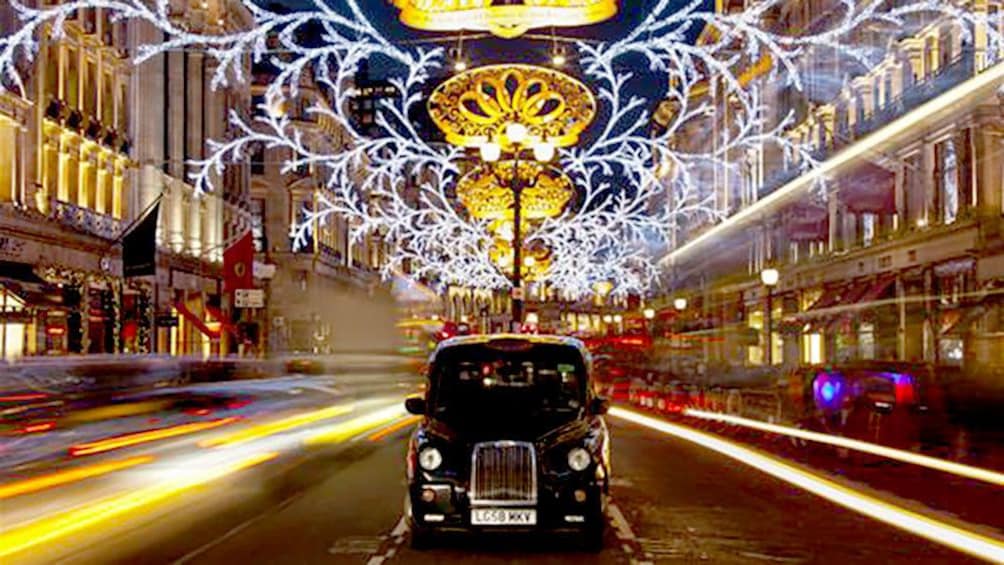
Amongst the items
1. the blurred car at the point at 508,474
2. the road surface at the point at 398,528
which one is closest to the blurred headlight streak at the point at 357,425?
the road surface at the point at 398,528

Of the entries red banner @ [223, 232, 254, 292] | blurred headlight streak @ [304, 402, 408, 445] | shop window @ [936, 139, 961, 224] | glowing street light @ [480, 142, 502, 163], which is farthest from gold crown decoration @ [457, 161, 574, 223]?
red banner @ [223, 232, 254, 292]

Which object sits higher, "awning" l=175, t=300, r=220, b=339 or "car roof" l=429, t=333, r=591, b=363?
"awning" l=175, t=300, r=220, b=339

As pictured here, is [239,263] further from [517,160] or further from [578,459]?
[578,459]

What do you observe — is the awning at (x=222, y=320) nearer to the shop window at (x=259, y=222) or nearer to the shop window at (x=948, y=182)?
the shop window at (x=259, y=222)

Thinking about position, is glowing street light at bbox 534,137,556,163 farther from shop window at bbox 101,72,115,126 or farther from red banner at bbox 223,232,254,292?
red banner at bbox 223,232,254,292

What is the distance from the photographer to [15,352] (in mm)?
32281

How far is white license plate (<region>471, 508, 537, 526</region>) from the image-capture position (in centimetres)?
1153

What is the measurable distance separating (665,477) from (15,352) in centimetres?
1986

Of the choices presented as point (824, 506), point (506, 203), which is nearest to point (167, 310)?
→ point (506, 203)

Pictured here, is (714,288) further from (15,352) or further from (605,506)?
(605,506)

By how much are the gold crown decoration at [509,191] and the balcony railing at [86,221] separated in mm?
16055

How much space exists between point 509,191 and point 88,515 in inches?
756

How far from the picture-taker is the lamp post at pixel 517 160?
25.6m

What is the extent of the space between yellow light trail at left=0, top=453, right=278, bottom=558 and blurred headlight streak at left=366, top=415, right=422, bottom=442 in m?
9.19
